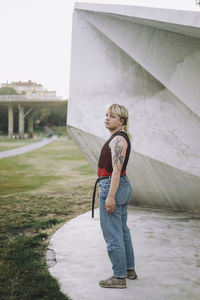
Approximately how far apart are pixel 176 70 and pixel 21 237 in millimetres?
3422

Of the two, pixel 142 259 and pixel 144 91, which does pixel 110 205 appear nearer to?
pixel 142 259

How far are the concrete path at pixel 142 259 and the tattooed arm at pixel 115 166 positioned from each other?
2.73ft

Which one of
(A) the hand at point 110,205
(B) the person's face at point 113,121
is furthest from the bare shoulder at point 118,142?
(A) the hand at point 110,205

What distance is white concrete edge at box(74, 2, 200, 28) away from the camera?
420 cm

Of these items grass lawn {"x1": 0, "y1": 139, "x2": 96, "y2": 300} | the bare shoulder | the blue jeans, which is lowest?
grass lawn {"x1": 0, "y1": 139, "x2": 96, "y2": 300}

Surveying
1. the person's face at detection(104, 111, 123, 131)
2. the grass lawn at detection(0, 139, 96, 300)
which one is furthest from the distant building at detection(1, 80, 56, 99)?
the person's face at detection(104, 111, 123, 131)

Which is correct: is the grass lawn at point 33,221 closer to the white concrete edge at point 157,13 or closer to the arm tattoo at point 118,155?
the arm tattoo at point 118,155

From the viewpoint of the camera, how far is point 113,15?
18.2ft

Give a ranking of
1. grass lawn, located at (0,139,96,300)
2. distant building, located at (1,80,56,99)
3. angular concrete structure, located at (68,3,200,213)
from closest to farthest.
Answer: grass lawn, located at (0,139,96,300) → angular concrete structure, located at (68,3,200,213) → distant building, located at (1,80,56,99)

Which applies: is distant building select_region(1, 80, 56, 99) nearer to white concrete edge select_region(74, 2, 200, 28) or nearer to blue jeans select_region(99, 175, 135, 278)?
white concrete edge select_region(74, 2, 200, 28)

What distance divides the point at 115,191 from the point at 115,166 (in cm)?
22

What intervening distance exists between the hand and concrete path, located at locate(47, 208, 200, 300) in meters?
0.76

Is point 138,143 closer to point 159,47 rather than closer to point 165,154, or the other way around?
point 165,154

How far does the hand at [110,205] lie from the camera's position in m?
3.12
